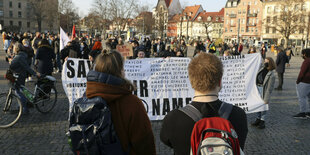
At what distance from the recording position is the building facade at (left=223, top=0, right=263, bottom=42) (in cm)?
8856

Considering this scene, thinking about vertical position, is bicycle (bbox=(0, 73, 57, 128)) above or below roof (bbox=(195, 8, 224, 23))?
A: below

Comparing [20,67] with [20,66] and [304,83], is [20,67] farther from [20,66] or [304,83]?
[304,83]

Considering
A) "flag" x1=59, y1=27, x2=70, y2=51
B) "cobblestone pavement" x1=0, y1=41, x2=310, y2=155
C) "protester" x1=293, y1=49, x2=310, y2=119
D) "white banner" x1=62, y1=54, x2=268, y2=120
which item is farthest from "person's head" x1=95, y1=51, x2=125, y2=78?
"flag" x1=59, y1=27, x2=70, y2=51

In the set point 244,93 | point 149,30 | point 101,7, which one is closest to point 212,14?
point 149,30

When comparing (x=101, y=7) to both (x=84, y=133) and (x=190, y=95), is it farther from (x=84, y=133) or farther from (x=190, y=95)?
(x=84, y=133)

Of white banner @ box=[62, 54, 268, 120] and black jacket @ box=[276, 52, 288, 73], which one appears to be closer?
white banner @ box=[62, 54, 268, 120]

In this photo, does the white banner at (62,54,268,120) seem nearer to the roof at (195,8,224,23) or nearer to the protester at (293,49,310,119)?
the protester at (293,49,310,119)

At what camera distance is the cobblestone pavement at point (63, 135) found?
5.16 metres

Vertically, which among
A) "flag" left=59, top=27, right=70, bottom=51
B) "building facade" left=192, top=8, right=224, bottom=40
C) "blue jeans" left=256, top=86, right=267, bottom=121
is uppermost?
"building facade" left=192, top=8, right=224, bottom=40

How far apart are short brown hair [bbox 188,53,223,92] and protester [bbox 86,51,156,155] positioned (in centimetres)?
52

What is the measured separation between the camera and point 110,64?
2.22 metres

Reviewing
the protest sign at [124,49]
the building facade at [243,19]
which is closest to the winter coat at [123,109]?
the protest sign at [124,49]

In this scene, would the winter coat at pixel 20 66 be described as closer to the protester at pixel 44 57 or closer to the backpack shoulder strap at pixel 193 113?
the protester at pixel 44 57

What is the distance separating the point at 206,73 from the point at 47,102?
645 cm
